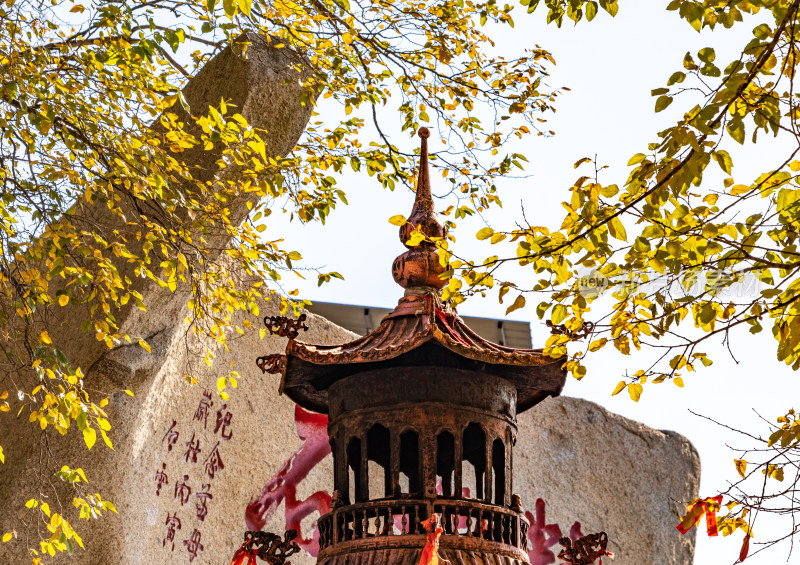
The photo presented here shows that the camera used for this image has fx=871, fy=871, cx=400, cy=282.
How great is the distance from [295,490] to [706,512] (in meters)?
4.71

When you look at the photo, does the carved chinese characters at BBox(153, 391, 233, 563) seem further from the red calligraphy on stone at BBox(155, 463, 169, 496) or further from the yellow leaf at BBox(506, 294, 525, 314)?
the yellow leaf at BBox(506, 294, 525, 314)

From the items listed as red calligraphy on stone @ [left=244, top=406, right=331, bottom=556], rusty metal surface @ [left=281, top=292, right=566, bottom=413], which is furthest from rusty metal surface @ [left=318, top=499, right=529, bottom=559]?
red calligraphy on stone @ [left=244, top=406, right=331, bottom=556]

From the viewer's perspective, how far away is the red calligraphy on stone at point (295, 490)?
25.0 ft

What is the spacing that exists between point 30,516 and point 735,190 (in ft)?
16.6

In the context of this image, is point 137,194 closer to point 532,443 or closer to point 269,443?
point 269,443

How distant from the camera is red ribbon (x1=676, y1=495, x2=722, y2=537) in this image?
3490 millimetres

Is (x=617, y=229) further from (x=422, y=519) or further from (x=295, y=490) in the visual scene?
(x=295, y=490)

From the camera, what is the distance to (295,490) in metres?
7.79

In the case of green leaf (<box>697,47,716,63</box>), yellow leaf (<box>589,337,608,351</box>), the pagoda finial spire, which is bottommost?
yellow leaf (<box>589,337,608,351</box>)

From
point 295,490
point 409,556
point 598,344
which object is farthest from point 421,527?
point 295,490

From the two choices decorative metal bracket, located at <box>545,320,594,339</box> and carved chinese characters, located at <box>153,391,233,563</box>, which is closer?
decorative metal bracket, located at <box>545,320,594,339</box>

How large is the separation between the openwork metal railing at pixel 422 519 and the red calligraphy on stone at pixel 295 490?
3.55 metres

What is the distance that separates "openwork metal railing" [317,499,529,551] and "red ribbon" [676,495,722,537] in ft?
2.63

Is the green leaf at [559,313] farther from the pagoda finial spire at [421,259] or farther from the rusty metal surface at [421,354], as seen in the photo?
the pagoda finial spire at [421,259]
